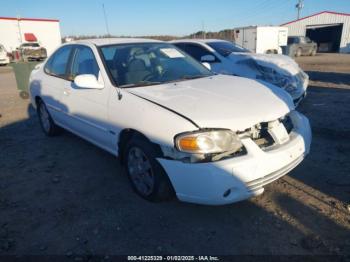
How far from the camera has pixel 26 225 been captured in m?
A: 2.86

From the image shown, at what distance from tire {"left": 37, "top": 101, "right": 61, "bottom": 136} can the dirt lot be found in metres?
0.97

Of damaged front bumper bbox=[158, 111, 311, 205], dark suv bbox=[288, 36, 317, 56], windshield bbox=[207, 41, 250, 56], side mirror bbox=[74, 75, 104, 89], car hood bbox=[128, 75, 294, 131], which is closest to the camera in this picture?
damaged front bumper bbox=[158, 111, 311, 205]

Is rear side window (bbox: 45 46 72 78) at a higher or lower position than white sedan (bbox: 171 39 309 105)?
higher

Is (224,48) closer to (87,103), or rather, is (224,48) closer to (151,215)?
(87,103)

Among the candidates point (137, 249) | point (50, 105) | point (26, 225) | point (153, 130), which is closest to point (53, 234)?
point (26, 225)

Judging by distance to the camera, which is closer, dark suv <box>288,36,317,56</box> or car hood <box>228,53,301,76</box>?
car hood <box>228,53,301,76</box>

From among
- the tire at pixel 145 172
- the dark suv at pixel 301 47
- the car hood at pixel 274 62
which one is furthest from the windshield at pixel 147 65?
the dark suv at pixel 301 47

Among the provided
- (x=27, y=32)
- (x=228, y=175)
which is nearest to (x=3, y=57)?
(x=27, y=32)

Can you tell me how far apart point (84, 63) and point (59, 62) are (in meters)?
0.99

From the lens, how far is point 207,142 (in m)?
2.47

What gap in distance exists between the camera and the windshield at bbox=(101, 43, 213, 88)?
3449mm

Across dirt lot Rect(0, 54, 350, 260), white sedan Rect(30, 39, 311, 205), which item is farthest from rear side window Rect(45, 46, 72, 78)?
dirt lot Rect(0, 54, 350, 260)

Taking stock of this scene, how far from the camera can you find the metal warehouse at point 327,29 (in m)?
31.5

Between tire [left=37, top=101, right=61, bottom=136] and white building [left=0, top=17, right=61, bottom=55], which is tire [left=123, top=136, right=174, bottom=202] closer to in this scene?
tire [left=37, top=101, right=61, bottom=136]
